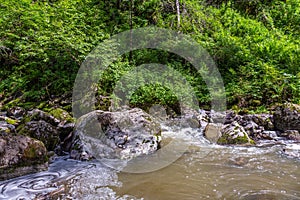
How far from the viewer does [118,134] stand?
5.71 m

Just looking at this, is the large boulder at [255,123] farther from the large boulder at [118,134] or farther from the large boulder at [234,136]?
the large boulder at [118,134]

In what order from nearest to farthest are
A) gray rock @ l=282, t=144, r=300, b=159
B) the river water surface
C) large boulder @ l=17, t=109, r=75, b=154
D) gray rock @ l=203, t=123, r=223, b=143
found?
the river water surface, gray rock @ l=282, t=144, r=300, b=159, large boulder @ l=17, t=109, r=75, b=154, gray rock @ l=203, t=123, r=223, b=143

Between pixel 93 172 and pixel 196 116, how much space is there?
460 centimetres

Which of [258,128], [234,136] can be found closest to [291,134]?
[258,128]

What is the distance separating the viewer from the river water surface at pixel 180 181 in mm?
3701

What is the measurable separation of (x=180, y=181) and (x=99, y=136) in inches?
89.9

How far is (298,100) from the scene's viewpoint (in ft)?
29.1

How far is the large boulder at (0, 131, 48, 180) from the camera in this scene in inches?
168

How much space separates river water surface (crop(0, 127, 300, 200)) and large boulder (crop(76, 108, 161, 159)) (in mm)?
479

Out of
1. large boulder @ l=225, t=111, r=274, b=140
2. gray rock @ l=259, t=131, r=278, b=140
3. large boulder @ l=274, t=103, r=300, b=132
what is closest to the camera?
gray rock @ l=259, t=131, r=278, b=140

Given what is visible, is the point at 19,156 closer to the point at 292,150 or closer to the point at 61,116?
the point at 61,116

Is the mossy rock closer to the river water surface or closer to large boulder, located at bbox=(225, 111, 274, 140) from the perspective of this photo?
the river water surface

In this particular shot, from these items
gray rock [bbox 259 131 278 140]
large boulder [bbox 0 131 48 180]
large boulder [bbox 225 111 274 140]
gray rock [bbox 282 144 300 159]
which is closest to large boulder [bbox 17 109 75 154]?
large boulder [bbox 0 131 48 180]

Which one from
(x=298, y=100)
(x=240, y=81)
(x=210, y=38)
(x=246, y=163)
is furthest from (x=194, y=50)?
(x=246, y=163)
